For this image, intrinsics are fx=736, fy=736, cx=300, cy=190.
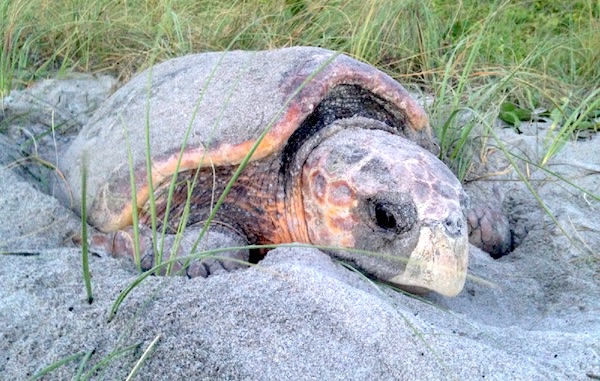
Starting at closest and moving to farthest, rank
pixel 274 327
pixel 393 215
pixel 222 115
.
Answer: pixel 274 327, pixel 393 215, pixel 222 115

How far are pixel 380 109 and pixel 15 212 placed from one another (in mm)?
1235

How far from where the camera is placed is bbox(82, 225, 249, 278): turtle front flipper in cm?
202

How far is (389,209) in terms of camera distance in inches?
80.2

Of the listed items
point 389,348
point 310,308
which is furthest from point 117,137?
point 389,348

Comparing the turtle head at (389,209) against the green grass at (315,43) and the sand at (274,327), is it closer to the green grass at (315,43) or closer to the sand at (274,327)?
the sand at (274,327)

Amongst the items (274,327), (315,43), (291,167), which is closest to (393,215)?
(291,167)

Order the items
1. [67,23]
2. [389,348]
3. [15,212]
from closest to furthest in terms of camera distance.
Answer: [389,348] → [15,212] → [67,23]

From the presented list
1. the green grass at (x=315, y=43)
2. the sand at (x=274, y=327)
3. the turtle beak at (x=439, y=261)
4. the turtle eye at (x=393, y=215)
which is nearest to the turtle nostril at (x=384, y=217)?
the turtle eye at (x=393, y=215)

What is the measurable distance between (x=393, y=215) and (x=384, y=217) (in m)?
0.04

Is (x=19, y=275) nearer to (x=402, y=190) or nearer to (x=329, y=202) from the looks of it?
(x=329, y=202)

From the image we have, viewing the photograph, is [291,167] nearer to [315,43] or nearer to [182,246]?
[182,246]

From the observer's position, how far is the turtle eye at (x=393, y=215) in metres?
2.00

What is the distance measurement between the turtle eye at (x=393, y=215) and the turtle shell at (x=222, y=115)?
0.36 m

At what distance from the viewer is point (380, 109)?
2.54 metres
